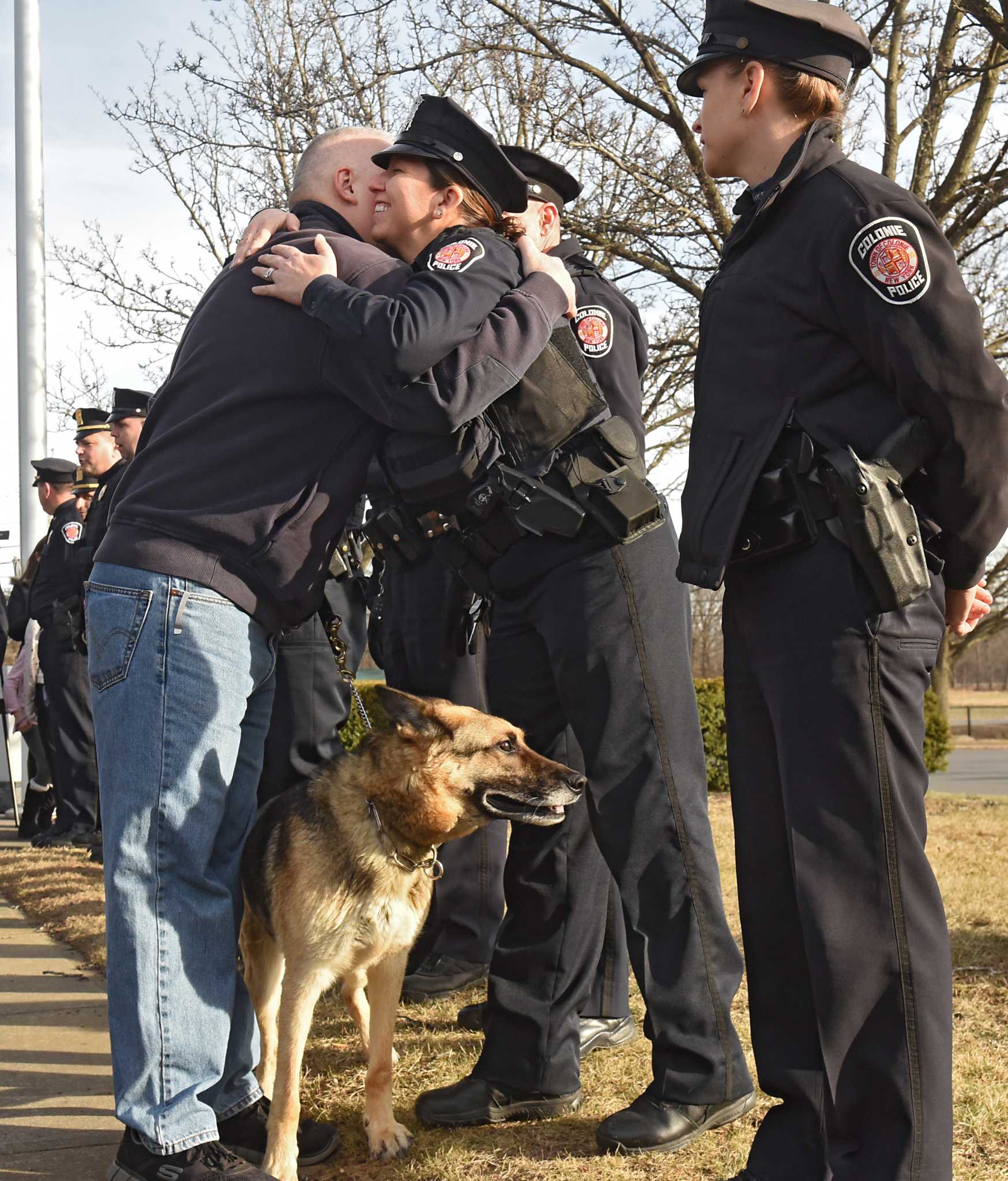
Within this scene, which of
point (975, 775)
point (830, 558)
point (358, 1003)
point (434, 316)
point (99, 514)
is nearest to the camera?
point (830, 558)

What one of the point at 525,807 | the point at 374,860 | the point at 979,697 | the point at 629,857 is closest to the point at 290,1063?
the point at 374,860

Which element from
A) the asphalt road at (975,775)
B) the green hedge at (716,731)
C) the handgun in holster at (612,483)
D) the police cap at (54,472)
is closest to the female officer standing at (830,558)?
the handgun in holster at (612,483)

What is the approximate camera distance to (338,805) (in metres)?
3.32

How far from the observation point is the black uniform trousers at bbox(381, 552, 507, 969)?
4.30 metres

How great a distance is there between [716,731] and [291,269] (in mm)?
12173

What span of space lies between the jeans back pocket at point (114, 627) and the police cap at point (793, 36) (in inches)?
70.2

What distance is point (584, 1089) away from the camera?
3.48 metres

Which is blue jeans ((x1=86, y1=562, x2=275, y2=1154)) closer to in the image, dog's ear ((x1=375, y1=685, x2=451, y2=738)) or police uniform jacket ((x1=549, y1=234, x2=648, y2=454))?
dog's ear ((x1=375, y1=685, x2=451, y2=738))

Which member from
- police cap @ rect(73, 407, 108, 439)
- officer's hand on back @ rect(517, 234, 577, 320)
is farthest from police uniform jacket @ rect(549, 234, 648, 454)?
police cap @ rect(73, 407, 108, 439)

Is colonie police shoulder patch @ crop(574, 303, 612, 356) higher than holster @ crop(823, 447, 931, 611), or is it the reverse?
colonie police shoulder patch @ crop(574, 303, 612, 356)

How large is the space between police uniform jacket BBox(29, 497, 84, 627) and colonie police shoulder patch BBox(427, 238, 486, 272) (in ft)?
21.1

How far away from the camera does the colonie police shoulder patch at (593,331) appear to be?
3469 millimetres

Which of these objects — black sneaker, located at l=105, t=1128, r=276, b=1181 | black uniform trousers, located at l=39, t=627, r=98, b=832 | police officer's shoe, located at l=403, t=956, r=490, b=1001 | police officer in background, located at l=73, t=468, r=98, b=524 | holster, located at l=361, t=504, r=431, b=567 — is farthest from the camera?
police officer in background, located at l=73, t=468, r=98, b=524

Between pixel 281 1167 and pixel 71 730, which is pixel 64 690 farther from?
pixel 281 1167
